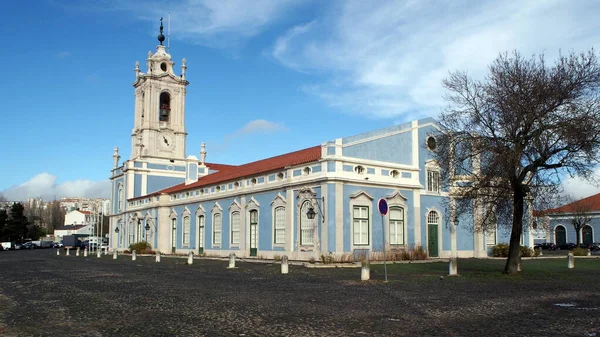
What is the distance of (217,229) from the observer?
116 feet

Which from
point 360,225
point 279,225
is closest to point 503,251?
point 360,225

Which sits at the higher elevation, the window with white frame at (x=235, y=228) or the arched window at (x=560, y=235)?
the window with white frame at (x=235, y=228)

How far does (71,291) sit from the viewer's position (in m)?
13.6

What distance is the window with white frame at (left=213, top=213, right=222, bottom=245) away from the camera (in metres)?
35.2

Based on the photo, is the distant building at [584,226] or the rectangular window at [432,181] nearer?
the rectangular window at [432,181]

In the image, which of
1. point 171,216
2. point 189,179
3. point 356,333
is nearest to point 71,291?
point 356,333

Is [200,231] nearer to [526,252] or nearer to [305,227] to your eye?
[305,227]

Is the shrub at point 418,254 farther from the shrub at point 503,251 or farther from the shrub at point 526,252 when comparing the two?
the shrub at point 526,252

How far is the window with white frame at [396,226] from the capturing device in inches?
1134

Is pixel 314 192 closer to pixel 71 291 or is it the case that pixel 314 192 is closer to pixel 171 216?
pixel 71 291

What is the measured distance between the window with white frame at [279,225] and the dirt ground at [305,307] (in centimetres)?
1296

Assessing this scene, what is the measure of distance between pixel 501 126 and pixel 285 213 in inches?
557

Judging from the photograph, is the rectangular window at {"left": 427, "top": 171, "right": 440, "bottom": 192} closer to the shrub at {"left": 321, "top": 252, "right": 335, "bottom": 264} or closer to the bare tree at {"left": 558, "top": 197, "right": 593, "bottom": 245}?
the shrub at {"left": 321, "top": 252, "right": 335, "bottom": 264}

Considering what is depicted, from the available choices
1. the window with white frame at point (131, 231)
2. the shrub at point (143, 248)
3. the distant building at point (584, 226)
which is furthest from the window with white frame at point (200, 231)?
the distant building at point (584, 226)
